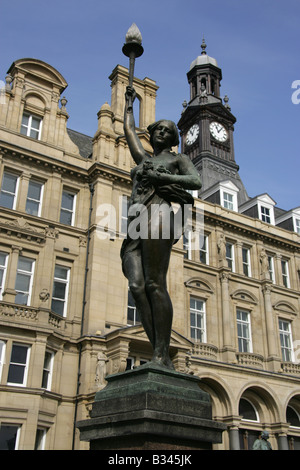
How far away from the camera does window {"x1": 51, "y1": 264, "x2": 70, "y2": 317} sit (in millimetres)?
23469

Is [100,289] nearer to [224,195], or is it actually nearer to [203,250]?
[203,250]

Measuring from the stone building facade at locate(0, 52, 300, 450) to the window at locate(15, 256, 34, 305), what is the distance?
1.9 inches

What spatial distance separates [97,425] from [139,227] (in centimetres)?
227

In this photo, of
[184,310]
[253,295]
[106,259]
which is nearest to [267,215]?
[253,295]

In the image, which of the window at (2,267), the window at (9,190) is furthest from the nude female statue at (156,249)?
the window at (9,190)

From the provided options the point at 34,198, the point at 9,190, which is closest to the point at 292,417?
the point at 34,198

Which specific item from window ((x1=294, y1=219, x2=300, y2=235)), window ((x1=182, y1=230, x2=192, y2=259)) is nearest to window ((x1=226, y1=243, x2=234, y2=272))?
window ((x1=182, y1=230, x2=192, y2=259))

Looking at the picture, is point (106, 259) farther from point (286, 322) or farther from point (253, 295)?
point (286, 322)

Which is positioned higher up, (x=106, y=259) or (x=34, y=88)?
(x=34, y=88)

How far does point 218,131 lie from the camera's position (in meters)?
44.6

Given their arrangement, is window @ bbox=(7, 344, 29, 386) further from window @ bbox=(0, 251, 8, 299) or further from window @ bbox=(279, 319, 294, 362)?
window @ bbox=(279, 319, 294, 362)

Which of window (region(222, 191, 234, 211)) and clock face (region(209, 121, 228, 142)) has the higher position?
clock face (region(209, 121, 228, 142))

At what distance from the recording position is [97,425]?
5.04m
